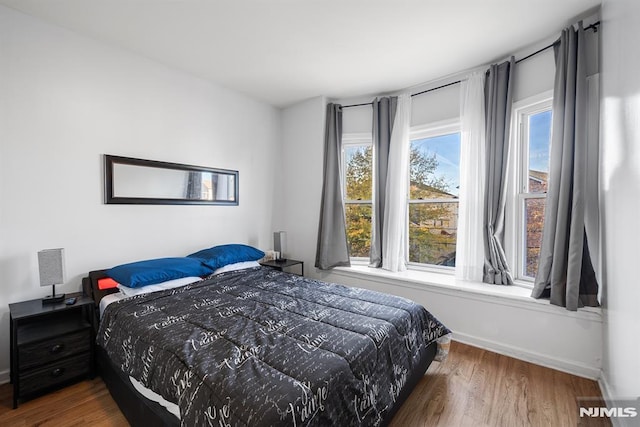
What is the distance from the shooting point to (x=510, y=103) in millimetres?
2553

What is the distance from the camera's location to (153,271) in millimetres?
2244

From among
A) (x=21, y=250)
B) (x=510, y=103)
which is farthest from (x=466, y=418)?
(x=21, y=250)

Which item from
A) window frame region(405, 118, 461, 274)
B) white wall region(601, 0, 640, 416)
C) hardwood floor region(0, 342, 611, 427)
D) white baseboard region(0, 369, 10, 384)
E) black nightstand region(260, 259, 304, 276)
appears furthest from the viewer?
black nightstand region(260, 259, 304, 276)

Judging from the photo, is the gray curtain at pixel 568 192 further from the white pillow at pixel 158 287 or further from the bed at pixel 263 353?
the white pillow at pixel 158 287

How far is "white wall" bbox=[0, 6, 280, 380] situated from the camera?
1987 mm

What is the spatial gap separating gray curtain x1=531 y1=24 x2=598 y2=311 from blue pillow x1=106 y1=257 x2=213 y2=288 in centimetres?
303

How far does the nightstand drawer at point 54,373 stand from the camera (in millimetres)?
1771

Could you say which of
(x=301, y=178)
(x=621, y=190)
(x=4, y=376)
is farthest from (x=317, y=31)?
(x=4, y=376)

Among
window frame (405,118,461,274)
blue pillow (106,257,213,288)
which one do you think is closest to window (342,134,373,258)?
window frame (405,118,461,274)

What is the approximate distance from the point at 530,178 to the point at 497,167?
315 millimetres

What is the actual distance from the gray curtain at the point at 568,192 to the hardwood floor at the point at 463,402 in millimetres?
619

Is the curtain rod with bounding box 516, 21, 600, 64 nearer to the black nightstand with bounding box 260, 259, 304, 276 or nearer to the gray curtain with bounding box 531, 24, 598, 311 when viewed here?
the gray curtain with bounding box 531, 24, 598, 311

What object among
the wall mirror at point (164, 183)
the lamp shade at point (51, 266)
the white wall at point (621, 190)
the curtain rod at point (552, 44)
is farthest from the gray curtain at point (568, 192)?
the lamp shade at point (51, 266)

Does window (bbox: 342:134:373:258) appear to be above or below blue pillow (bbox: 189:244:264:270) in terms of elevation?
above
